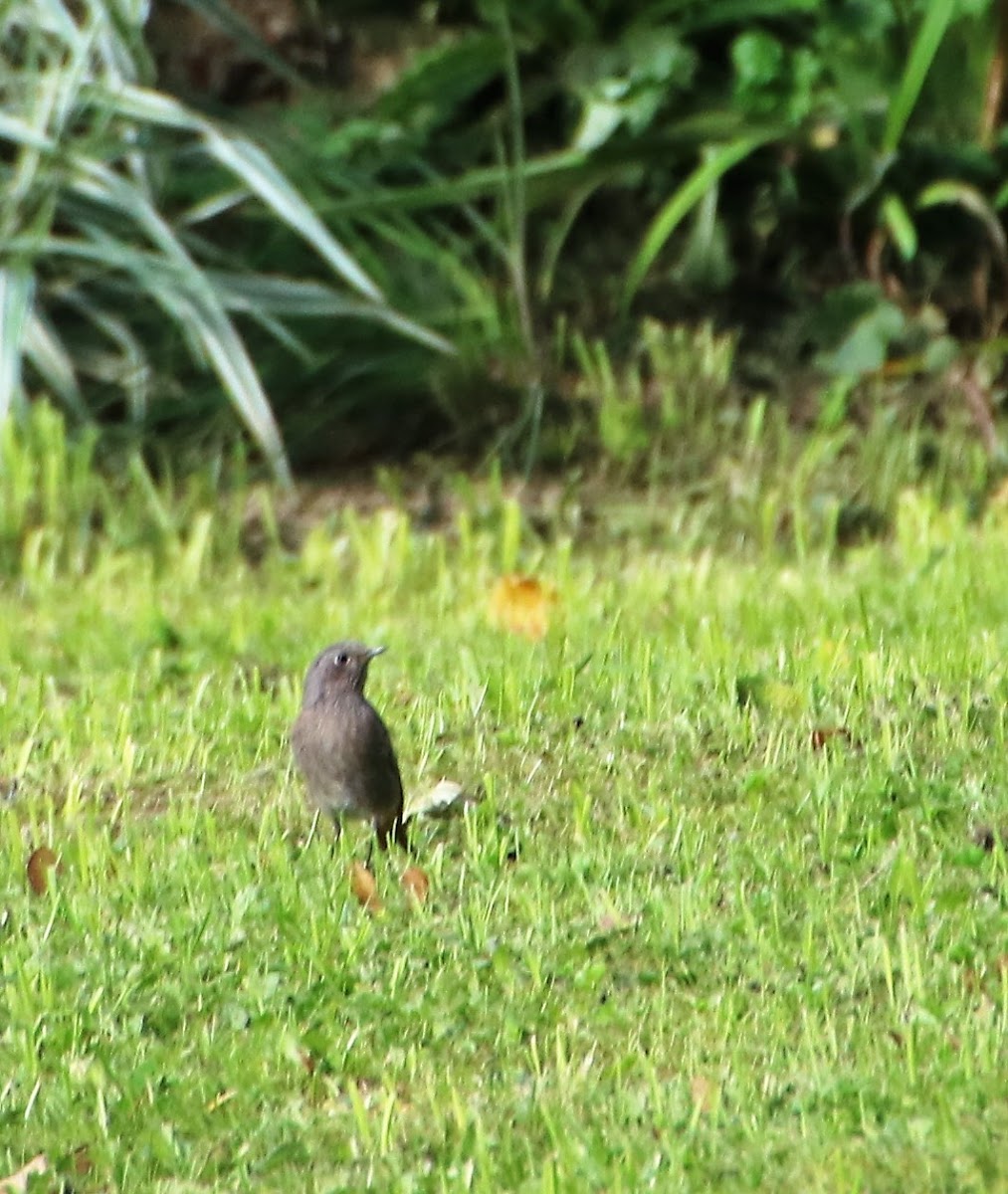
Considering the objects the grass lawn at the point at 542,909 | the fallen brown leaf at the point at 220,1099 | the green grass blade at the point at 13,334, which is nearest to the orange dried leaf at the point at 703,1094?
the grass lawn at the point at 542,909

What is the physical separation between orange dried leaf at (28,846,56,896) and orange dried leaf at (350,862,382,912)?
589 millimetres

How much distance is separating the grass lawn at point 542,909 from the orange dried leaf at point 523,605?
0.20ft

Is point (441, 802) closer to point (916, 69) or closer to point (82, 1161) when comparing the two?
point (82, 1161)

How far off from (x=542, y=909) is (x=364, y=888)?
35 cm

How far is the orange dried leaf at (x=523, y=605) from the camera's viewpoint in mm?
5598

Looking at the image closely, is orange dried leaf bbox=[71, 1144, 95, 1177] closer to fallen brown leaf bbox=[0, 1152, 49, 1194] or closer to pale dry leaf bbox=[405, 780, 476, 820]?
fallen brown leaf bbox=[0, 1152, 49, 1194]

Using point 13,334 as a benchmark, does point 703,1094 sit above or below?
below

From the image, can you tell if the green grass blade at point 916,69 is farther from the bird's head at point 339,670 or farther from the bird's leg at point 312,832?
the bird's leg at point 312,832

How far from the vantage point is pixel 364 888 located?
402cm

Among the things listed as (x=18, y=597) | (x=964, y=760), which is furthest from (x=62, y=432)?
(x=964, y=760)

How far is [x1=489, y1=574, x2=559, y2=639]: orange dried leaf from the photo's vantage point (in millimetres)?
5598

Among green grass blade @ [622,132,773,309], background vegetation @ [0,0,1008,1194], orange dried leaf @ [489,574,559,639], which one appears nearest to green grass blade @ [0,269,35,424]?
background vegetation @ [0,0,1008,1194]

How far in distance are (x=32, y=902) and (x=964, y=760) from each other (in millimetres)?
1813

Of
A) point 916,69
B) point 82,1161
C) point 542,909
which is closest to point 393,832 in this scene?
point 542,909
